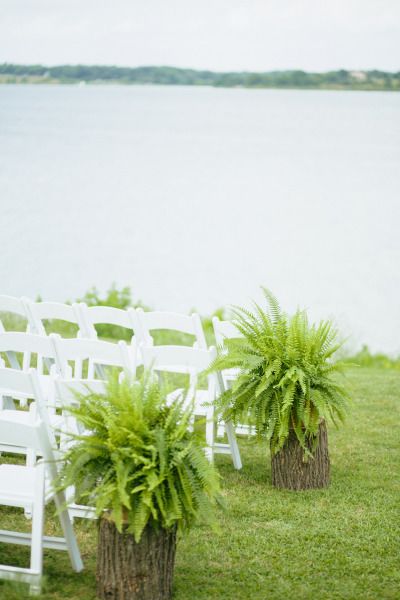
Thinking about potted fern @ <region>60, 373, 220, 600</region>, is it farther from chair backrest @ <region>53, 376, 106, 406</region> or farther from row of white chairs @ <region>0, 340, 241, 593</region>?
chair backrest @ <region>53, 376, 106, 406</region>

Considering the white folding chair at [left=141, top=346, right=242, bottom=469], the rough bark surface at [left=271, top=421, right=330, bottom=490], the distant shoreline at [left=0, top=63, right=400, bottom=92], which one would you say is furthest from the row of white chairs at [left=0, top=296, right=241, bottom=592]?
the distant shoreline at [left=0, top=63, right=400, bottom=92]

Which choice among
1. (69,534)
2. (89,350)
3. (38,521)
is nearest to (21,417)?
(89,350)

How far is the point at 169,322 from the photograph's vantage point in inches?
244

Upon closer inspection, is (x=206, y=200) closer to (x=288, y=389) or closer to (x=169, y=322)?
(x=169, y=322)

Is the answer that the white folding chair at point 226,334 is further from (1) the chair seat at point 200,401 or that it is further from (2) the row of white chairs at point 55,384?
(1) the chair seat at point 200,401

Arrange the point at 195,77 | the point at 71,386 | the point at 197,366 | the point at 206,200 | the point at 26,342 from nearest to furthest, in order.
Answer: the point at 71,386, the point at 26,342, the point at 197,366, the point at 195,77, the point at 206,200

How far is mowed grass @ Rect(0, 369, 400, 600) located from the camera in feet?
14.4

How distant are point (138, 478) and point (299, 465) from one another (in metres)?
2.00

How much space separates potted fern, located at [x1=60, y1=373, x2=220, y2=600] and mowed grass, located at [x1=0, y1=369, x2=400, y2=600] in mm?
270

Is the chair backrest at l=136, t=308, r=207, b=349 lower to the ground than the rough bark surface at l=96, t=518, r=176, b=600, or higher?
higher

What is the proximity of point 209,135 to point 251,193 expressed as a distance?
13778 mm

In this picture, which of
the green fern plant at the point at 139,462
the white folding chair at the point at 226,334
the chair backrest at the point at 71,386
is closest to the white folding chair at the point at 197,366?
the white folding chair at the point at 226,334

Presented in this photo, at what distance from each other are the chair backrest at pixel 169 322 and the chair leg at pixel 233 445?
62cm

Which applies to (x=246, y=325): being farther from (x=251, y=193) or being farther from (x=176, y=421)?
(x=251, y=193)
